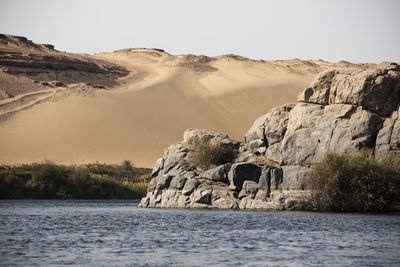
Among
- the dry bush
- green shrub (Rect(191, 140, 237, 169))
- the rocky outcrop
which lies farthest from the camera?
green shrub (Rect(191, 140, 237, 169))

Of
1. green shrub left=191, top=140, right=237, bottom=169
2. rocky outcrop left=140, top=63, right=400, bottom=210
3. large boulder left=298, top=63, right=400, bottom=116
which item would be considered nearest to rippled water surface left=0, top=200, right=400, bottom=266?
rocky outcrop left=140, top=63, right=400, bottom=210

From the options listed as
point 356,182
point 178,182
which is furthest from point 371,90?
point 178,182

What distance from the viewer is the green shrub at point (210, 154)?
1519 inches

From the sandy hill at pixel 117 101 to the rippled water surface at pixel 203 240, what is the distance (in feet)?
122

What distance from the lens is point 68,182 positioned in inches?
2088

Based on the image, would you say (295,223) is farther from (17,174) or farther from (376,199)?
(17,174)

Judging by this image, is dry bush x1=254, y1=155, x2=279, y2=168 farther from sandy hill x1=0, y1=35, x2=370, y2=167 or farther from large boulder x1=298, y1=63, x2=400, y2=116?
sandy hill x1=0, y1=35, x2=370, y2=167

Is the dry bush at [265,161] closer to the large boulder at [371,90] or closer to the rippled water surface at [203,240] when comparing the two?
the rippled water surface at [203,240]

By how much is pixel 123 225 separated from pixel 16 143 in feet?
144

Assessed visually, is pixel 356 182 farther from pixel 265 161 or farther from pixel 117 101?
pixel 117 101

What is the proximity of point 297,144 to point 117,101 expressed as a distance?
47726 mm

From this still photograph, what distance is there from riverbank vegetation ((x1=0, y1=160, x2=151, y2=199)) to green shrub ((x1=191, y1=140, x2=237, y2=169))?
1650 cm

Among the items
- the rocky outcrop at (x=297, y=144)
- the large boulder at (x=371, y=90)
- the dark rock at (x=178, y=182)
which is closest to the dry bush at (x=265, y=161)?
the rocky outcrop at (x=297, y=144)

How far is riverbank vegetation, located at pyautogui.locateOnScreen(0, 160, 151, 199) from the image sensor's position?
166 feet
